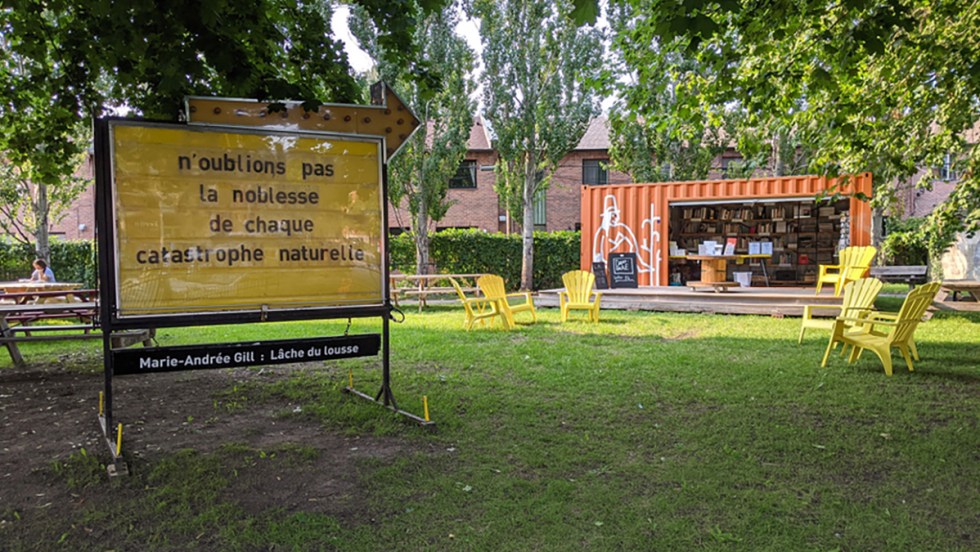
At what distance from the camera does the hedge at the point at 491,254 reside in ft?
67.9

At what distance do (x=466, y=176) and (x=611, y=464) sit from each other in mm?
24972

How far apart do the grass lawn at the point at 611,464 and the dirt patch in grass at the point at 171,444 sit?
0.23ft

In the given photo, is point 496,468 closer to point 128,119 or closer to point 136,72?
point 128,119

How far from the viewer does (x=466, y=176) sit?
28297mm

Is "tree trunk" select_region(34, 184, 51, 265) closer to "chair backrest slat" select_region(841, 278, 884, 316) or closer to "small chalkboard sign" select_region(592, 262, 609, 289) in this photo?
"small chalkboard sign" select_region(592, 262, 609, 289)

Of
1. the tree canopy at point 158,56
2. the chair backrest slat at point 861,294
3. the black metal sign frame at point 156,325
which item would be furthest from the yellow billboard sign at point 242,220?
the chair backrest slat at point 861,294

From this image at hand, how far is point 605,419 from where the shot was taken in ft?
16.7

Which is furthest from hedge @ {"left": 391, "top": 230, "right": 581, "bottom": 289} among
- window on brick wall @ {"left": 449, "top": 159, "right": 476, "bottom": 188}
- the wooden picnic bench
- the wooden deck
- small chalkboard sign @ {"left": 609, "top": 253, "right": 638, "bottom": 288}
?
window on brick wall @ {"left": 449, "top": 159, "right": 476, "bottom": 188}

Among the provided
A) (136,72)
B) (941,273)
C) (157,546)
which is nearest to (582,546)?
(157,546)

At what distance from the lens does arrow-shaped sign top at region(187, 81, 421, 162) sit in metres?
4.19

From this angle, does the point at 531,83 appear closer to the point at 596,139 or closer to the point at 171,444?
the point at 596,139

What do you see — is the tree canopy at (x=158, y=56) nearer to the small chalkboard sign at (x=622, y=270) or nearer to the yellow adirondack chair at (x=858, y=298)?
the yellow adirondack chair at (x=858, y=298)

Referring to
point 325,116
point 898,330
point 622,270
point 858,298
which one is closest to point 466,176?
point 622,270

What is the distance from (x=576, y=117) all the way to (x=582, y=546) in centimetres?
1793
